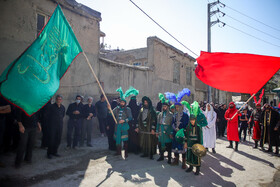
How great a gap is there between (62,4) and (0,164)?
691 centimetres

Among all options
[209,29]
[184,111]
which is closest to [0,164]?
[184,111]

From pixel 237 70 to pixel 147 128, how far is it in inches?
129

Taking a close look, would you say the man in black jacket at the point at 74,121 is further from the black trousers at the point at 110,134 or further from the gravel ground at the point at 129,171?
the black trousers at the point at 110,134

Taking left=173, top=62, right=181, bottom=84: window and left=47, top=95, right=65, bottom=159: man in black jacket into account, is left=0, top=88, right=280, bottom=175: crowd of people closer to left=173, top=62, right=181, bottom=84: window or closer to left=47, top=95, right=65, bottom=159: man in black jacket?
left=47, top=95, right=65, bottom=159: man in black jacket

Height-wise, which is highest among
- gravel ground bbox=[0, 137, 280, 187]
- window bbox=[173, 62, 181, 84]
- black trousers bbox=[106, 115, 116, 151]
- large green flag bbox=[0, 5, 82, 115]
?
→ window bbox=[173, 62, 181, 84]

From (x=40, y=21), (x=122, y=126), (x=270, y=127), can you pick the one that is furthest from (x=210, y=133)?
(x=40, y=21)

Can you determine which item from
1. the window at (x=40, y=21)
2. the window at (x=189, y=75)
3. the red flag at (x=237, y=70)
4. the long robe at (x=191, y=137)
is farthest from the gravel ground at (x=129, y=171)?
the window at (x=189, y=75)

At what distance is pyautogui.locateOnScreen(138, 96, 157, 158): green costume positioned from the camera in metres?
6.01

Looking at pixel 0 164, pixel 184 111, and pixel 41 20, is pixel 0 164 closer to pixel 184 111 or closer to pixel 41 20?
pixel 184 111

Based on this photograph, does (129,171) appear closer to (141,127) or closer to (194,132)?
(141,127)

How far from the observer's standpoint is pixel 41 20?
7.84m

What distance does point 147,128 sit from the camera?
606cm

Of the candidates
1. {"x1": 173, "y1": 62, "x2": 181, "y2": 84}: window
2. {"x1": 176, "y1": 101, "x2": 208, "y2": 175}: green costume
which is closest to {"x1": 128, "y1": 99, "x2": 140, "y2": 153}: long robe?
{"x1": 176, "y1": 101, "x2": 208, "y2": 175}: green costume

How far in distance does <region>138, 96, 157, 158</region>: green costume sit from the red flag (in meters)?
2.02
